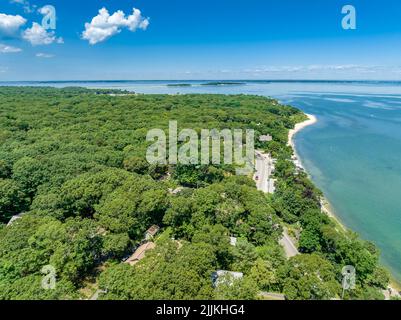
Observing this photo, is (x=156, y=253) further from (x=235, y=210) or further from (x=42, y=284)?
(x=235, y=210)

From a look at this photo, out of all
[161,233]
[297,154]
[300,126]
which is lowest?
[161,233]

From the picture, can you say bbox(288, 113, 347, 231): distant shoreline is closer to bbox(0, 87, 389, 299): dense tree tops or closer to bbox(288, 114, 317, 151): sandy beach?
bbox(288, 114, 317, 151): sandy beach

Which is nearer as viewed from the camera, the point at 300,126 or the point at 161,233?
the point at 161,233

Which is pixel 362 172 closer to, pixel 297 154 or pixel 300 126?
pixel 297 154

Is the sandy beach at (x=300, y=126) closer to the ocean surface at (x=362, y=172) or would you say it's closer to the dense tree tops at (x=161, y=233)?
the ocean surface at (x=362, y=172)

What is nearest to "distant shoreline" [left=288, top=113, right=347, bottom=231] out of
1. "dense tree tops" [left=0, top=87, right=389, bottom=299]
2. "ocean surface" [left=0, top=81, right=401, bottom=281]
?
"ocean surface" [left=0, top=81, right=401, bottom=281]

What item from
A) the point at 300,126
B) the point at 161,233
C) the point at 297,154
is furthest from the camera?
the point at 300,126

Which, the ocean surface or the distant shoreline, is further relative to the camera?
the distant shoreline

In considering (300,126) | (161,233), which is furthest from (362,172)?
(300,126)
